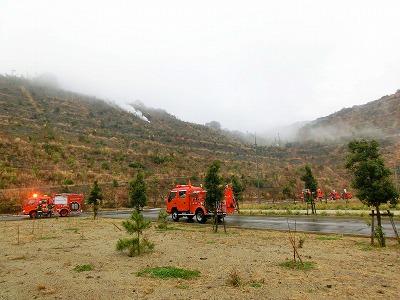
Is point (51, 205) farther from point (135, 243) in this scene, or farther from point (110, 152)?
point (110, 152)

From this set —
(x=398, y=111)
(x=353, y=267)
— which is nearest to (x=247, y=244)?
(x=353, y=267)

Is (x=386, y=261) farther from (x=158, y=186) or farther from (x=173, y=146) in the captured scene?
(x=173, y=146)

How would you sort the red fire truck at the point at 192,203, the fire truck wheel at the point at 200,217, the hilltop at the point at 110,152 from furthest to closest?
the hilltop at the point at 110,152 → the red fire truck at the point at 192,203 → the fire truck wheel at the point at 200,217

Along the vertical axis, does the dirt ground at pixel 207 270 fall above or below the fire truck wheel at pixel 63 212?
below

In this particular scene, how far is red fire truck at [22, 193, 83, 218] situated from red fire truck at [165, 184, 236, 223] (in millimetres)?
16290

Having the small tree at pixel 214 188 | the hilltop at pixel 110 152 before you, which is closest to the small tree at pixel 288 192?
the hilltop at pixel 110 152

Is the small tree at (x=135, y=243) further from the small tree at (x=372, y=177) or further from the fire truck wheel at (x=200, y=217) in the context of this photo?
the fire truck wheel at (x=200, y=217)

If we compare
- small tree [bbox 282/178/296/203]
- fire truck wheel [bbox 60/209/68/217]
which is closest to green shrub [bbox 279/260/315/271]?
fire truck wheel [bbox 60/209/68/217]

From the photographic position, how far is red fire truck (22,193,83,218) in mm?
40469

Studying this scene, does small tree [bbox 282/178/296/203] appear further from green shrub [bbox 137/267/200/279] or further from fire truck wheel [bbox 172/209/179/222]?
green shrub [bbox 137/267/200/279]

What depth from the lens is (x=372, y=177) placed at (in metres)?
16.5

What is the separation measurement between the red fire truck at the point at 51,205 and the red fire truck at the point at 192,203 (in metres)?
16.3

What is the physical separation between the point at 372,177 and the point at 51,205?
35145mm

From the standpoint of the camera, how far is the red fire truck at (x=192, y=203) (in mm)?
30172
